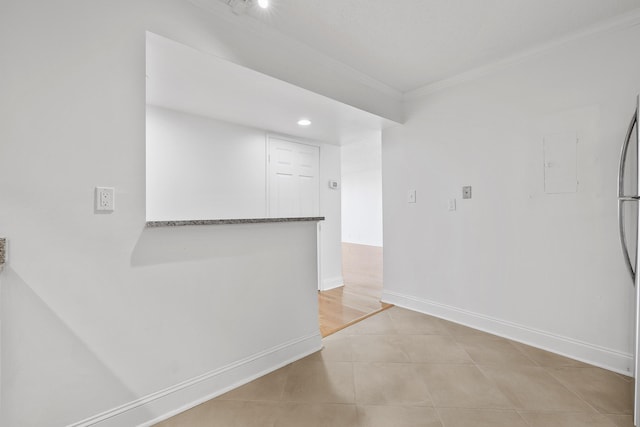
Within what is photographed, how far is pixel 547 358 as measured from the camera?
210cm

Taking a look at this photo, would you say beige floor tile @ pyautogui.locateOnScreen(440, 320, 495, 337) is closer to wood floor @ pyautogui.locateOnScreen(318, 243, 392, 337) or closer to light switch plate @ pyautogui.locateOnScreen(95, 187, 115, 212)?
wood floor @ pyautogui.locateOnScreen(318, 243, 392, 337)

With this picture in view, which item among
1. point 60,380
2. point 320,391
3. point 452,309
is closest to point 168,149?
point 60,380

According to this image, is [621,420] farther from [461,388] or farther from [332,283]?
[332,283]

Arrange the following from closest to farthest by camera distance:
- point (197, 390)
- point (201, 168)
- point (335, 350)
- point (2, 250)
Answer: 1. point (2, 250)
2. point (197, 390)
3. point (335, 350)
4. point (201, 168)

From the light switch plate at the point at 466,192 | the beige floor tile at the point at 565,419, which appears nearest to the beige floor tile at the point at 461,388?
the beige floor tile at the point at 565,419

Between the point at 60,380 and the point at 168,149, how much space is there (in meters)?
2.02

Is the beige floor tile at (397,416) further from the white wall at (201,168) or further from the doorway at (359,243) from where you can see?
the white wall at (201,168)

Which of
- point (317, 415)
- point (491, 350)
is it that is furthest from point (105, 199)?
point (491, 350)

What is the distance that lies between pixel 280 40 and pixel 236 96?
58 centimetres

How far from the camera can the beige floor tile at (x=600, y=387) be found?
1.57m

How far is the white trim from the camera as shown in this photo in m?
1.89

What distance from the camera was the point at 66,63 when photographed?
50.3 inches

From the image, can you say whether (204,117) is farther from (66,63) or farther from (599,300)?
(599,300)

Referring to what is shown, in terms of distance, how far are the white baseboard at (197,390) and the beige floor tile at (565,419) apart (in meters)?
1.36
